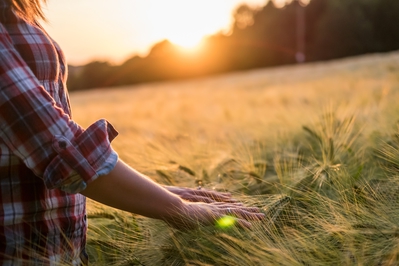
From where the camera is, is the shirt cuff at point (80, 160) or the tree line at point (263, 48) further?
the tree line at point (263, 48)

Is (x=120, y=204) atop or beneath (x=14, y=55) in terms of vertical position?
beneath

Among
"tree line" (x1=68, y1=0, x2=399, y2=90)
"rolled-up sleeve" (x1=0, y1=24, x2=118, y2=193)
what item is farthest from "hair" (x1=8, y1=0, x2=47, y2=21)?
"tree line" (x1=68, y1=0, x2=399, y2=90)

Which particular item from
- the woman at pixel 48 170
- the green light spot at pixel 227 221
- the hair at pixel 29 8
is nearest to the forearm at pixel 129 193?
the woman at pixel 48 170

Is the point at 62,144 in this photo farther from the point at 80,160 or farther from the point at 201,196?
the point at 201,196

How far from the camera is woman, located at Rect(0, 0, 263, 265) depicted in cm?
68

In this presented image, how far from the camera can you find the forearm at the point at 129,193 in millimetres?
730

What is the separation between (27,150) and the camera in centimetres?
69

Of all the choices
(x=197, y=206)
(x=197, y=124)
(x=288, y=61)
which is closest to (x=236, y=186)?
(x=197, y=206)

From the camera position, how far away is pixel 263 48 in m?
24.6

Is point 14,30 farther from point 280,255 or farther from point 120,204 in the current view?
point 280,255

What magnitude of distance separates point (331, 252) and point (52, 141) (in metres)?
0.48

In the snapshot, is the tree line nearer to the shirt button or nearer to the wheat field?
the wheat field

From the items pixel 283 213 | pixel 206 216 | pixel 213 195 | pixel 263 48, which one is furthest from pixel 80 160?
pixel 263 48

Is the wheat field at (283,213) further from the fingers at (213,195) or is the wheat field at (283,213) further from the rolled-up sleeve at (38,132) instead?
the rolled-up sleeve at (38,132)
